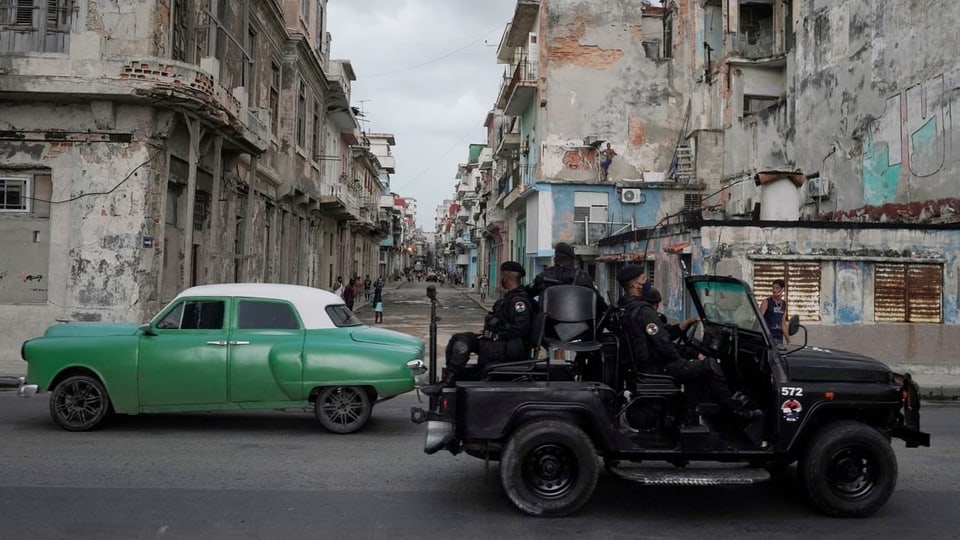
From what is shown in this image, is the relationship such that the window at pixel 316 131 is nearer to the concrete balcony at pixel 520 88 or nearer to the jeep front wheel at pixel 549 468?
the concrete balcony at pixel 520 88

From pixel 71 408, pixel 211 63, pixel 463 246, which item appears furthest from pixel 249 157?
pixel 463 246

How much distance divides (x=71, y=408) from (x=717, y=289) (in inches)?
276

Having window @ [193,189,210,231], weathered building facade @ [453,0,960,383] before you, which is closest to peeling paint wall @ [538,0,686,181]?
weathered building facade @ [453,0,960,383]

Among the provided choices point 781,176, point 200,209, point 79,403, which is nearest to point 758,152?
point 781,176

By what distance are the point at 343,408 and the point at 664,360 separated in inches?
163

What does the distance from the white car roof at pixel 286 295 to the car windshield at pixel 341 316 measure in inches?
3.3

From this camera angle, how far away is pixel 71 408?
808 cm

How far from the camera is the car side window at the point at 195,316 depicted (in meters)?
8.20

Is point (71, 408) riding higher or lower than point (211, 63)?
lower

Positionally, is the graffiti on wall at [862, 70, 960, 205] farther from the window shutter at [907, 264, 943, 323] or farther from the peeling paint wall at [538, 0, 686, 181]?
the peeling paint wall at [538, 0, 686, 181]

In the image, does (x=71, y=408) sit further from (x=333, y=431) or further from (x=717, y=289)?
(x=717, y=289)

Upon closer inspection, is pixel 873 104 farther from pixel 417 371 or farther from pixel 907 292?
pixel 417 371

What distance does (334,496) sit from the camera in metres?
5.80

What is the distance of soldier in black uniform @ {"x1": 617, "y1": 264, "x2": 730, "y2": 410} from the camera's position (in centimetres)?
550
